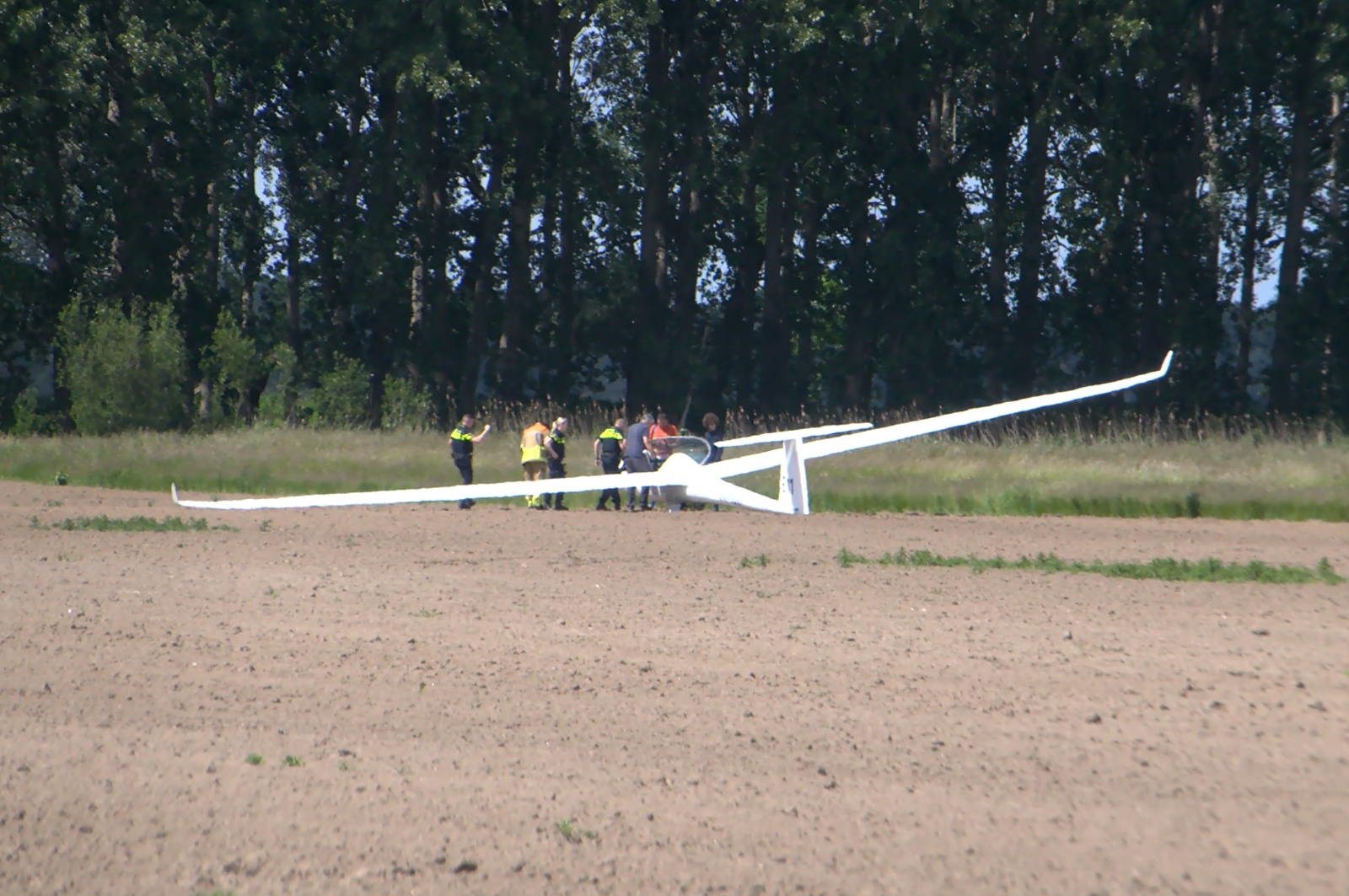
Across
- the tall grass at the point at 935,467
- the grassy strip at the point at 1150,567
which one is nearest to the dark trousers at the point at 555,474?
the tall grass at the point at 935,467

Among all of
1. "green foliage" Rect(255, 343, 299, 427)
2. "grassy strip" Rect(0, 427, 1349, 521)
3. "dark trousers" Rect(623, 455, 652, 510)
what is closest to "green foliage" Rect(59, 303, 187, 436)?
"grassy strip" Rect(0, 427, 1349, 521)

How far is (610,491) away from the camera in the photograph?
2220 centimetres

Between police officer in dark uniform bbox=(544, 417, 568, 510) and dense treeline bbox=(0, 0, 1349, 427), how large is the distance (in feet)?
40.8

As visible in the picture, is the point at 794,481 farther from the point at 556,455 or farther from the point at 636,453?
the point at 556,455

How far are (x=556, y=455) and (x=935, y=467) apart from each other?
641 centimetres

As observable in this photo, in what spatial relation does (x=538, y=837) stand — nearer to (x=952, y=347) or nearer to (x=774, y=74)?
(x=774, y=74)

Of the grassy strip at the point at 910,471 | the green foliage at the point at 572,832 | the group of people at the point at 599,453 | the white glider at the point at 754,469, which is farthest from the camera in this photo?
the group of people at the point at 599,453

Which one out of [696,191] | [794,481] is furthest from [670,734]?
[696,191]

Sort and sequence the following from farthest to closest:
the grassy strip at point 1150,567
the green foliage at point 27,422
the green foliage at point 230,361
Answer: the green foliage at point 27,422 → the green foliage at point 230,361 → the grassy strip at point 1150,567

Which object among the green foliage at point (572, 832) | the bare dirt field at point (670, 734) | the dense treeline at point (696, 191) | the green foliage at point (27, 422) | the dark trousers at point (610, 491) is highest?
the dense treeline at point (696, 191)

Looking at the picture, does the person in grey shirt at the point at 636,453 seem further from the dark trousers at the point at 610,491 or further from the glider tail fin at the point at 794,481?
the glider tail fin at the point at 794,481

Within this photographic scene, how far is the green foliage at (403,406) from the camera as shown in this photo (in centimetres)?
3416

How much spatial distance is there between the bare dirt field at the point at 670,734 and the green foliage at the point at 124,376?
21.0m

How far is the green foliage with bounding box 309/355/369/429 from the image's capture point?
36.2 meters
